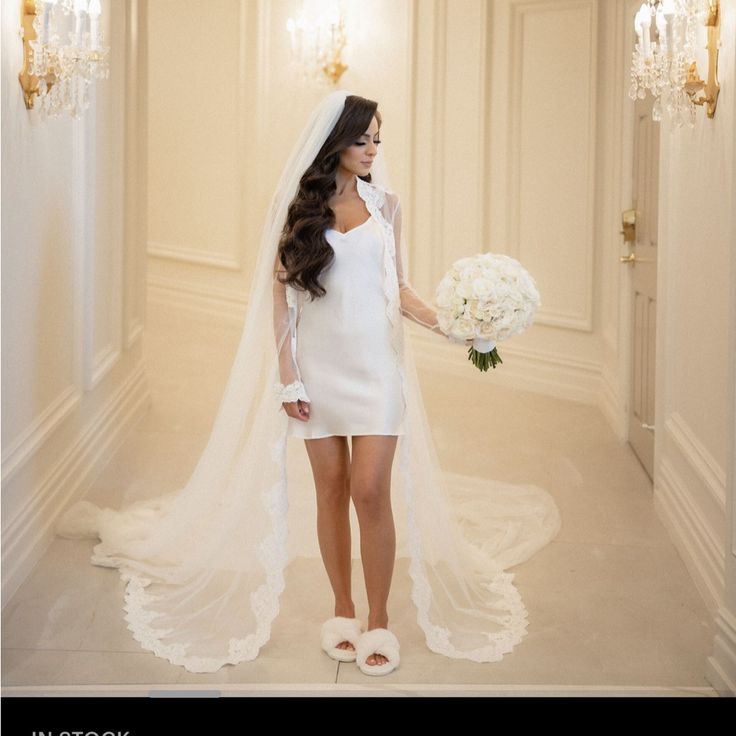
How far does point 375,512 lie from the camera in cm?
345

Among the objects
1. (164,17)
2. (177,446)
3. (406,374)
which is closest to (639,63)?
(406,374)

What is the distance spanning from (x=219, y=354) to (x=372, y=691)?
565cm

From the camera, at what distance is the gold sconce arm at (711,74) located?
3838 millimetres

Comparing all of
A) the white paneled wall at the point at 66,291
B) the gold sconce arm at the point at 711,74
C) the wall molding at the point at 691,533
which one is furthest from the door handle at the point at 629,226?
the white paneled wall at the point at 66,291

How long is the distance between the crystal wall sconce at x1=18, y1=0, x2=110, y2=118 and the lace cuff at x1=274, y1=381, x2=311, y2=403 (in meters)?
1.36

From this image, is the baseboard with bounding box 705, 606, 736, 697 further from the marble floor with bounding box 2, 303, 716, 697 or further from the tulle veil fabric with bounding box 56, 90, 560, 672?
the tulle veil fabric with bounding box 56, 90, 560, 672

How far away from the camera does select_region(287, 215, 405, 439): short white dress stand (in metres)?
3.43

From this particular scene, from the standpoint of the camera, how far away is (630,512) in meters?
A: 5.06

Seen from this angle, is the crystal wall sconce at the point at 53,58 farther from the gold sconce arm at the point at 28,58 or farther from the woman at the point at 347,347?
the woman at the point at 347,347

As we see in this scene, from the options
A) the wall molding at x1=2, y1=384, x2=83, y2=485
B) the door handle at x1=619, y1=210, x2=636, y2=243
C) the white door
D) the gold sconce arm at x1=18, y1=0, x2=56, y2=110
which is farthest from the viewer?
the door handle at x1=619, y1=210, x2=636, y2=243

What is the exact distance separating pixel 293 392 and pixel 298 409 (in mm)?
54

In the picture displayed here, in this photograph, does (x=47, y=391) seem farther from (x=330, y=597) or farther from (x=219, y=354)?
(x=219, y=354)

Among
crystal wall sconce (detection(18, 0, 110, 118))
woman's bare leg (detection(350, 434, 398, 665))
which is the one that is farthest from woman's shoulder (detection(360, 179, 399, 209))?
crystal wall sconce (detection(18, 0, 110, 118))

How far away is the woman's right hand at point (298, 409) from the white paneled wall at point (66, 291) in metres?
1.02
